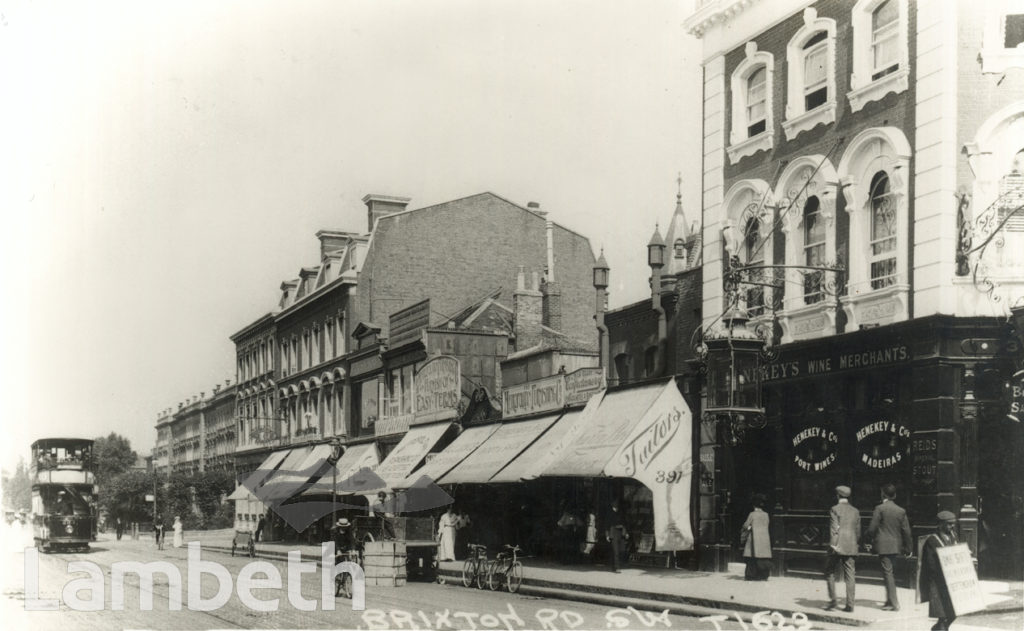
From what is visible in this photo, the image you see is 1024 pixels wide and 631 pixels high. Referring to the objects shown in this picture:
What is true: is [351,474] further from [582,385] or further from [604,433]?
[604,433]

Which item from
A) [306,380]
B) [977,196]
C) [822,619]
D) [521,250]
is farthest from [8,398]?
[306,380]

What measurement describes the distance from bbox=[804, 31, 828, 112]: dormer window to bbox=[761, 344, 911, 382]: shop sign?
4.95 meters

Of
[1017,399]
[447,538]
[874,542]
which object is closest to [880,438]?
[1017,399]

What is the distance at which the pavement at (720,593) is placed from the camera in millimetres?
16078

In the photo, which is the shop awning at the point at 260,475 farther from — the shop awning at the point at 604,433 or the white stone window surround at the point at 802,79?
the white stone window surround at the point at 802,79

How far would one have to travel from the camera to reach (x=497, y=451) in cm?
3122

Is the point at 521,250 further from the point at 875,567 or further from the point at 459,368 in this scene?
the point at 875,567

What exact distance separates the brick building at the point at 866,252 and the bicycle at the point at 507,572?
14.7 feet

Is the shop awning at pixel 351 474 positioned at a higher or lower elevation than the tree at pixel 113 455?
higher

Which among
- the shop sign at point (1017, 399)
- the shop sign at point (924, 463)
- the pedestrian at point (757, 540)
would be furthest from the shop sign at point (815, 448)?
the shop sign at point (1017, 399)

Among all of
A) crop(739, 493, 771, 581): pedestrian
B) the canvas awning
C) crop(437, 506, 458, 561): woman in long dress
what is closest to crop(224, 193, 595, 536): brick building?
crop(437, 506, 458, 561): woman in long dress

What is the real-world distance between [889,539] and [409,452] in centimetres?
2310

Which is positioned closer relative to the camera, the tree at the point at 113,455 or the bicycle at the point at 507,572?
the bicycle at the point at 507,572

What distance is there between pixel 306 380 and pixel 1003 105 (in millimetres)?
41958
